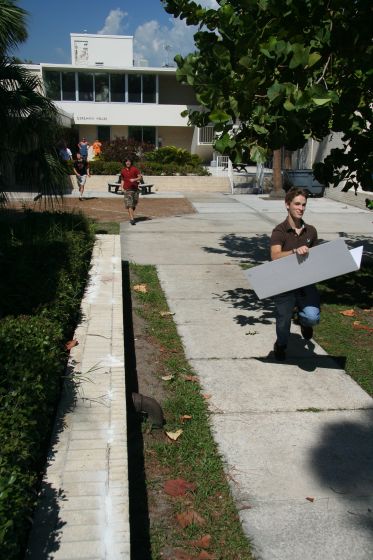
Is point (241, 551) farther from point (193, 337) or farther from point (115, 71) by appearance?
point (115, 71)

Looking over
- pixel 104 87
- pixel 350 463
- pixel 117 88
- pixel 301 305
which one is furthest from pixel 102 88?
pixel 350 463

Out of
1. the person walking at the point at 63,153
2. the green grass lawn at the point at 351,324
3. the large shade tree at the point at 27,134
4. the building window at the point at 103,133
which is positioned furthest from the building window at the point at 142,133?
the green grass lawn at the point at 351,324

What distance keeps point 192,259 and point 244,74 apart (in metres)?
5.72

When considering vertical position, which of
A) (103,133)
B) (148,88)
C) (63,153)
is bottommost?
(63,153)

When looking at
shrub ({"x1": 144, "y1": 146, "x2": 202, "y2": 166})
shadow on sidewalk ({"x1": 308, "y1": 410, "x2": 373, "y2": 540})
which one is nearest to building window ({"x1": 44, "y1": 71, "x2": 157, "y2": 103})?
shrub ({"x1": 144, "y1": 146, "x2": 202, "y2": 166})

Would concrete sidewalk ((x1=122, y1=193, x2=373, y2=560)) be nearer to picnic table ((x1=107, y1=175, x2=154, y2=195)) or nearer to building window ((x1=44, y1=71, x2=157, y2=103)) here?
picnic table ((x1=107, y1=175, x2=154, y2=195))

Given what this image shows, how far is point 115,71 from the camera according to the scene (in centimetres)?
3588

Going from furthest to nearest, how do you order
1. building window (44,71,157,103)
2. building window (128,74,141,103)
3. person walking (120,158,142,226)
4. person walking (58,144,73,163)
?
building window (128,74,141,103)
building window (44,71,157,103)
person walking (120,158,142,226)
person walking (58,144,73,163)

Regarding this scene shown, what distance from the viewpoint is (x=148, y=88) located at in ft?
121

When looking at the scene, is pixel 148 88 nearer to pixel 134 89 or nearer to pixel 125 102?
pixel 134 89

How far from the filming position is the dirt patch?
15.8m

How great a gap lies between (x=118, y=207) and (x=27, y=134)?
405 inches

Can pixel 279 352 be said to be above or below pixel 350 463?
above

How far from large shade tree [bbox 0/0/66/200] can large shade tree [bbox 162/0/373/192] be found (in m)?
3.20
